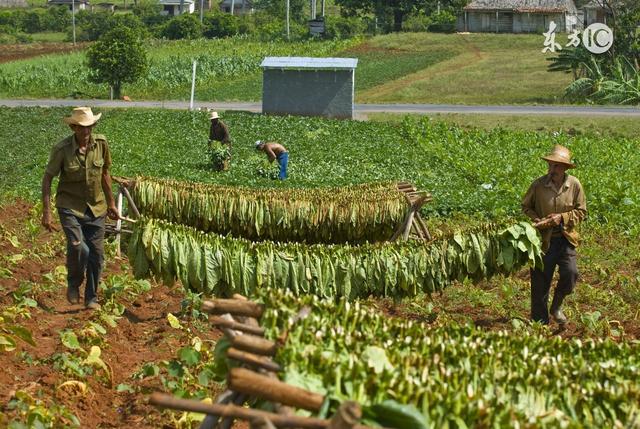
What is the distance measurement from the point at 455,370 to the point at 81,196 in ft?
19.8

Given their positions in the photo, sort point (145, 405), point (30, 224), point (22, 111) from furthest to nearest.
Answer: point (22, 111)
point (30, 224)
point (145, 405)

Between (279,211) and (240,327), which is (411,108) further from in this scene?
(240,327)

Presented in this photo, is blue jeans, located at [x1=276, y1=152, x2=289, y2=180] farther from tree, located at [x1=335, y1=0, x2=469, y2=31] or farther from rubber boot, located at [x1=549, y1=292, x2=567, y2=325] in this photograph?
tree, located at [x1=335, y1=0, x2=469, y2=31]

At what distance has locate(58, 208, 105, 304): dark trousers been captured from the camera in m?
11.2

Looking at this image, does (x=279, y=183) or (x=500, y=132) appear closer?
(x=279, y=183)

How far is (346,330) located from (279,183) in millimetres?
14308

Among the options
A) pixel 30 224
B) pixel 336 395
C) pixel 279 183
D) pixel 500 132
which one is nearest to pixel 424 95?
pixel 500 132

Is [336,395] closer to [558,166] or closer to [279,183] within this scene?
[558,166]

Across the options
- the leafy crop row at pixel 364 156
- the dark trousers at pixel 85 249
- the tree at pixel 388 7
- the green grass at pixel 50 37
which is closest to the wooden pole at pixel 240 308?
the dark trousers at pixel 85 249

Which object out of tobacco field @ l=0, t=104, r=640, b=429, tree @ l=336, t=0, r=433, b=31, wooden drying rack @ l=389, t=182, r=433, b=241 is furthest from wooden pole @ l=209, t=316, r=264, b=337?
tree @ l=336, t=0, r=433, b=31

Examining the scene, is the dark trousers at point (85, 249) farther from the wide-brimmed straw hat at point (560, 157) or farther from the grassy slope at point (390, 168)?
the wide-brimmed straw hat at point (560, 157)

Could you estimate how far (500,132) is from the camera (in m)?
29.5

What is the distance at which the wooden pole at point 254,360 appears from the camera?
18.9 ft

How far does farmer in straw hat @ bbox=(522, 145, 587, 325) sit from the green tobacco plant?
0.51 ft
